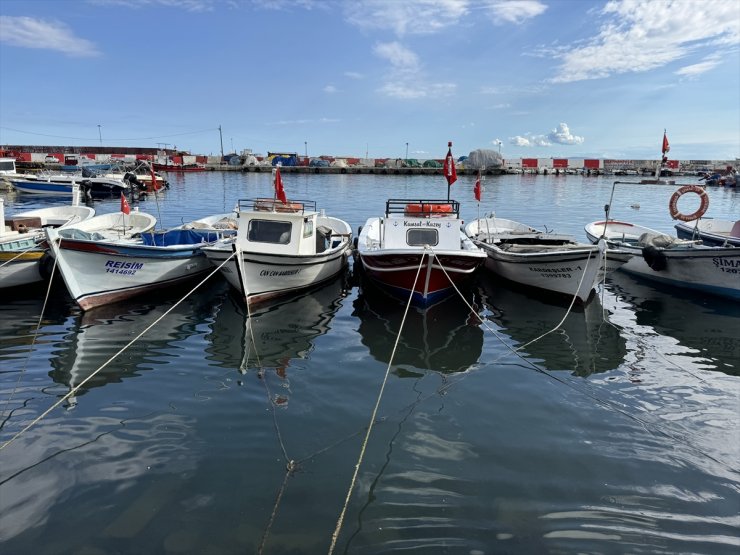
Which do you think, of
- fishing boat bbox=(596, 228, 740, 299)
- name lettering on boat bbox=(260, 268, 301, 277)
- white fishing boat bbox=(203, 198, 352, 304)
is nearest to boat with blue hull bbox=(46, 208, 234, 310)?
white fishing boat bbox=(203, 198, 352, 304)

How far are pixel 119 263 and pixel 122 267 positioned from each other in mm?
139

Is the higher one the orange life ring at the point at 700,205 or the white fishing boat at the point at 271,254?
the orange life ring at the point at 700,205

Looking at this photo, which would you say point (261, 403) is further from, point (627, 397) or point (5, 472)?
point (627, 397)

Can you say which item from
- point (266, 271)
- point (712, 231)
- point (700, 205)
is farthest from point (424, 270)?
point (712, 231)

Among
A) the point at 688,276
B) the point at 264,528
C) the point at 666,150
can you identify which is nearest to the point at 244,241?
the point at 264,528

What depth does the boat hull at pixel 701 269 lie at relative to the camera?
44.1ft

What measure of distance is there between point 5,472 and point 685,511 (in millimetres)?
8429

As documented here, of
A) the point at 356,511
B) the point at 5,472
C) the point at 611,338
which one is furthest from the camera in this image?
the point at 611,338

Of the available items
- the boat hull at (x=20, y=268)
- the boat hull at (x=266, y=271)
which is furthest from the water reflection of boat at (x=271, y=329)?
the boat hull at (x=20, y=268)

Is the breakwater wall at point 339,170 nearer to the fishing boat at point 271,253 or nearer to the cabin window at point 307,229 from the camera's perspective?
the fishing boat at point 271,253

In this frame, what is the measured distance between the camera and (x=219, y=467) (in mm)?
5980

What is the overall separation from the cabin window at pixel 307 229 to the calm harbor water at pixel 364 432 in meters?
2.58

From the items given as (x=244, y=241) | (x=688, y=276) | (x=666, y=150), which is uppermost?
(x=666, y=150)

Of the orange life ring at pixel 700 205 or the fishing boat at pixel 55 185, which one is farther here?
the fishing boat at pixel 55 185
